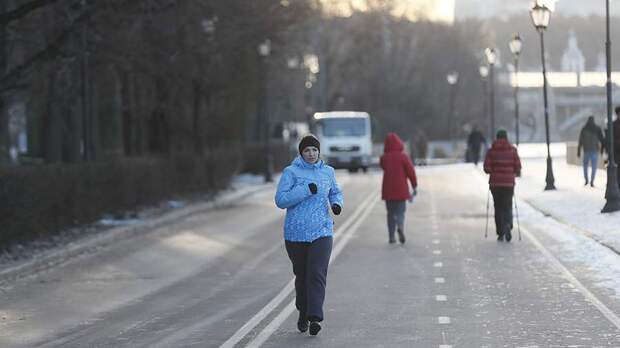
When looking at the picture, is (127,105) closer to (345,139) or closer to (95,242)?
(95,242)

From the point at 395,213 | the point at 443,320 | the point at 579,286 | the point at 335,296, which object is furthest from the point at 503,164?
the point at 443,320

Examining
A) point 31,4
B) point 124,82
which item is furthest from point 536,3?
point 31,4

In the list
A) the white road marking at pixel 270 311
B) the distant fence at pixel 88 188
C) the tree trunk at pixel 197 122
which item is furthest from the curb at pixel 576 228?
the tree trunk at pixel 197 122

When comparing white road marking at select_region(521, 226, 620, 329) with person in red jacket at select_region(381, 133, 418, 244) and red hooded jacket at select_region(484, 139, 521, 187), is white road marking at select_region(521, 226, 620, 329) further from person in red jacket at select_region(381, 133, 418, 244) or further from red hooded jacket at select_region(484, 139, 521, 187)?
person in red jacket at select_region(381, 133, 418, 244)

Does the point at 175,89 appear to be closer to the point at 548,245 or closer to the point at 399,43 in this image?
the point at 548,245

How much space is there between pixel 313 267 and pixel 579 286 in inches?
199

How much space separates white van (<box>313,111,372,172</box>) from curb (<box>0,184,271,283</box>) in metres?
26.7

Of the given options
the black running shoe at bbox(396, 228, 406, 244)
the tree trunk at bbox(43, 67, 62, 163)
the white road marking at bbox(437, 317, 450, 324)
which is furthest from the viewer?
the tree trunk at bbox(43, 67, 62, 163)

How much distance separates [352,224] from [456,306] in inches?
552

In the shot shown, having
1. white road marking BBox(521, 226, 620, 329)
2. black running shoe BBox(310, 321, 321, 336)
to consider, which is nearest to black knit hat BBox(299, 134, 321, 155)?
black running shoe BBox(310, 321, 321, 336)

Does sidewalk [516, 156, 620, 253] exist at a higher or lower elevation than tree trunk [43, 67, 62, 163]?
lower

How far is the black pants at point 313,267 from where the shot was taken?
487 inches

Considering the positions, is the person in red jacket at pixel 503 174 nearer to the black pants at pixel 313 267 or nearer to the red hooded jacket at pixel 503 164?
the red hooded jacket at pixel 503 164

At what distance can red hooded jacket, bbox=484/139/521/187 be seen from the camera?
23.2 m
